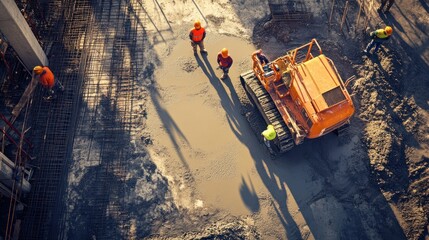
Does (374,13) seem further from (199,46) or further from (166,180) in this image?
(166,180)

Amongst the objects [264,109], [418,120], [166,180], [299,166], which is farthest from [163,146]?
[418,120]

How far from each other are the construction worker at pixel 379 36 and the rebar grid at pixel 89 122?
29.6ft

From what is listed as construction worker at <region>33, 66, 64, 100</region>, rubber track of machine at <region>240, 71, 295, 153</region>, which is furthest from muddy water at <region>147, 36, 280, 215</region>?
construction worker at <region>33, 66, 64, 100</region>

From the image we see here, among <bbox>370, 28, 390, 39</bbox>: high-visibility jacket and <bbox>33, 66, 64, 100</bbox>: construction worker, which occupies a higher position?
<bbox>33, 66, 64, 100</bbox>: construction worker

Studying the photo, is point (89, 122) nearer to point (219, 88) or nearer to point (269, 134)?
point (219, 88)

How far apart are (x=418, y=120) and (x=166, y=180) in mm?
9381

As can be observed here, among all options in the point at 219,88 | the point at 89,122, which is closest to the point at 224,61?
the point at 219,88

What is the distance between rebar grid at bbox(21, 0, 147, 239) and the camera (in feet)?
37.6

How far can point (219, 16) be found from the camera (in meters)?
14.9

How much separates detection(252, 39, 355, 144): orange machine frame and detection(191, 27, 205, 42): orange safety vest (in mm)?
2439

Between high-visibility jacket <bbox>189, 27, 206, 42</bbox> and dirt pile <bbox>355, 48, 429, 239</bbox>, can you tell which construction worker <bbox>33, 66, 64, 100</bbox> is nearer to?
high-visibility jacket <bbox>189, 27, 206, 42</bbox>

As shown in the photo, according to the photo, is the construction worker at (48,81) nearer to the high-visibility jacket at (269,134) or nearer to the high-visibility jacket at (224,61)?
the high-visibility jacket at (224,61)

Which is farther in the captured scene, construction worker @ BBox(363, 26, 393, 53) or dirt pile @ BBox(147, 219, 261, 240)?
construction worker @ BBox(363, 26, 393, 53)

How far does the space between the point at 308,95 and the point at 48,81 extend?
9.01 meters
